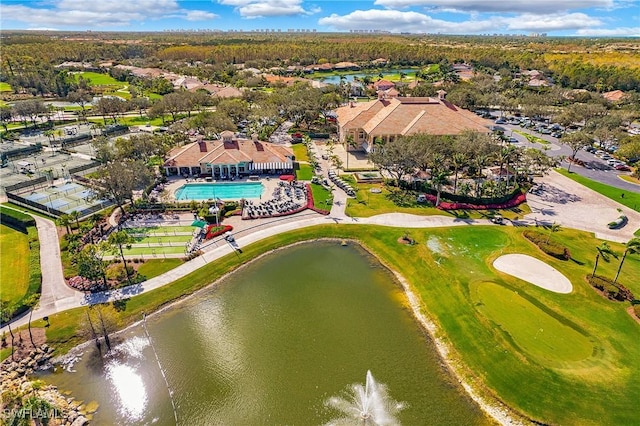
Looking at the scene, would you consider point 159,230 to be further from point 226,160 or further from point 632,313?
point 632,313

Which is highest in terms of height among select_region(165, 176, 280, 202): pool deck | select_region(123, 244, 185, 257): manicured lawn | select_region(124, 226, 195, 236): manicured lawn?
select_region(165, 176, 280, 202): pool deck

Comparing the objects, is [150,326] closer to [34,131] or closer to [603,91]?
[34,131]

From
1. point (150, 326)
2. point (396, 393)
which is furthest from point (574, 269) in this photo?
point (150, 326)

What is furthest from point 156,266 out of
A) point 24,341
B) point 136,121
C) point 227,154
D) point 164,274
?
point 136,121

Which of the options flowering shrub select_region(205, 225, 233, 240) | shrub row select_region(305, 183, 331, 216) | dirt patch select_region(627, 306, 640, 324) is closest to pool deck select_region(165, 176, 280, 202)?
shrub row select_region(305, 183, 331, 216)

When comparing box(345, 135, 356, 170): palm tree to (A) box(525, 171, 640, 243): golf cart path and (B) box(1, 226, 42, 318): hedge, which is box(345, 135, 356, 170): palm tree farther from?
(B) box(1, 226, 42, 318): hedge

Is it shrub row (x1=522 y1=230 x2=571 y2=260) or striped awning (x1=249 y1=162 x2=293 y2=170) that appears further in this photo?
striped awning (x1=249 y1=162 x2=293 y2=170)

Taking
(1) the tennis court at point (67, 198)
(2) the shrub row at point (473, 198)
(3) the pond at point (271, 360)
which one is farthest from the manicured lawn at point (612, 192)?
(1) the tennis court at point (67, 198)
